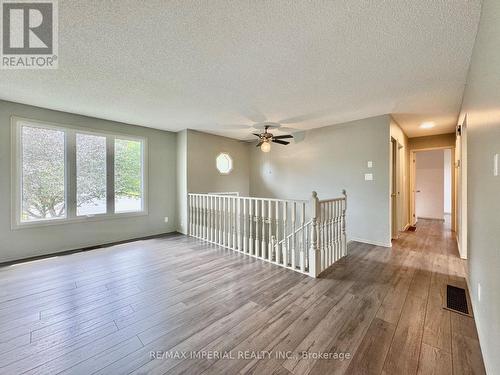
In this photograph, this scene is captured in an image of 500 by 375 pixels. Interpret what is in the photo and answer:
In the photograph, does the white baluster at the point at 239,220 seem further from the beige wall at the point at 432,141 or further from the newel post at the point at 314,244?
the beige wall at the point at 432,141

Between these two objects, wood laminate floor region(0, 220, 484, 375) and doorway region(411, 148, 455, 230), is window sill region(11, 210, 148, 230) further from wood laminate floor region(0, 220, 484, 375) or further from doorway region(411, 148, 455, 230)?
doorway region(411, 148, 455, 230)

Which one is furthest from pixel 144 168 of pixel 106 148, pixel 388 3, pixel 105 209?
pixel 388 3

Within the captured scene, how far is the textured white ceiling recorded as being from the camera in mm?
1623

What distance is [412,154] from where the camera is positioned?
6.17 metres

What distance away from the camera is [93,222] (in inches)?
167

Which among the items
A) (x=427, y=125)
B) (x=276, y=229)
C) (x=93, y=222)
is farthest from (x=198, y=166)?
(x=427, y=125)

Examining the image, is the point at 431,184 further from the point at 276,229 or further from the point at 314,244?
the point at 276,229

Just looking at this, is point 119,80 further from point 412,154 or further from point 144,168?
point 412,154

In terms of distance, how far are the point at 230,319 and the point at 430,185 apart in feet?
27.3

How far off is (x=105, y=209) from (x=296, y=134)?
4.66 metres

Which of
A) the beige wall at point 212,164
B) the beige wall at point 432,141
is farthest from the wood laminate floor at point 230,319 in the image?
the beige wall at point 432,141

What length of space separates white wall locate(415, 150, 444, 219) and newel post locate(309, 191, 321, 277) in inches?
256

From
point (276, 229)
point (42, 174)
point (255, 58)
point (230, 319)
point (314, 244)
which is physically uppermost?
point (255, 58)

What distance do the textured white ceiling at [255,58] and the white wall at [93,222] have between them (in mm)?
332
